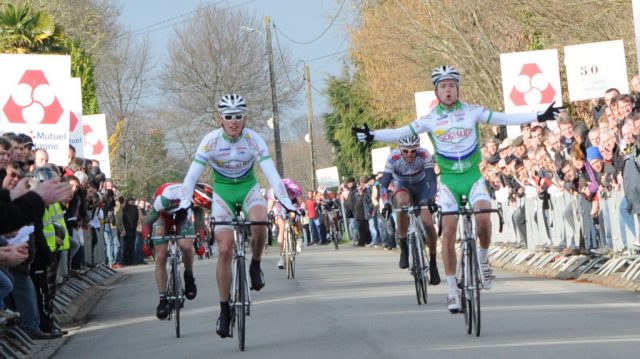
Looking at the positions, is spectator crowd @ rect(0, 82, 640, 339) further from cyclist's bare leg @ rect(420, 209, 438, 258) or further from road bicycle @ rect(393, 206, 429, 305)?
cyclist's bare leg @ rect(420, 209, 438, 258)

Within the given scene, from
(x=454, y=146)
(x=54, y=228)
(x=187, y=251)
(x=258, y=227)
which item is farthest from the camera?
(x=54, y=228)

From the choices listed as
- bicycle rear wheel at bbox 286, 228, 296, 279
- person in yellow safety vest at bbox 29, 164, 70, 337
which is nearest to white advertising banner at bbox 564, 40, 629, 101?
bicycle rear wheel at bbox 286, 228, 296, 279

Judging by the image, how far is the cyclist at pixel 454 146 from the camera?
45.0 ft

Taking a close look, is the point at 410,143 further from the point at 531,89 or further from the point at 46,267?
the point at 531,89

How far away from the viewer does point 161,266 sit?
16078 mm

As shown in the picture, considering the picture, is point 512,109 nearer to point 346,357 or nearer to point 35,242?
point 35,242

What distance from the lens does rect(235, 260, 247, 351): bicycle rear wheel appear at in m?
12.8

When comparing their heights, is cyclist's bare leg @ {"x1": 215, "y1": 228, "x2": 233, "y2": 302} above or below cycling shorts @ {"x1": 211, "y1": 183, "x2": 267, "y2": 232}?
below

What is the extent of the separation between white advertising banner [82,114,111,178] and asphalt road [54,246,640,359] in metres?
11.0

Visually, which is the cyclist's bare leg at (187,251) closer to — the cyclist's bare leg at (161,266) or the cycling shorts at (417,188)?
the cyclist's bare leg at (161,266)

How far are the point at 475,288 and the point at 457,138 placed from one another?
6.37 ft

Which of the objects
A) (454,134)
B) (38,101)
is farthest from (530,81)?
(454,134)

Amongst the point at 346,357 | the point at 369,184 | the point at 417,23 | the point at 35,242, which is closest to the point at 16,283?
the point at 35,242

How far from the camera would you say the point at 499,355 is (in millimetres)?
10953
